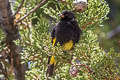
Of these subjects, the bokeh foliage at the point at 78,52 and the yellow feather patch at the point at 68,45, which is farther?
the yellow feather patch at the point at 68,45

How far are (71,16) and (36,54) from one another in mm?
627

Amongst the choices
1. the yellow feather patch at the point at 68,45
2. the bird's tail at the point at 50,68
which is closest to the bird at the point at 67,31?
the yellow feather patch at the point at 68,45

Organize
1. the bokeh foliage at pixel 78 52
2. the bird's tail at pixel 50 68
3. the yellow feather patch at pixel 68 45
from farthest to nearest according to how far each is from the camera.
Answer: the yellow feather patch at pixel 68 45 < the bird's tail at pixel 50 68 < the bokeh foliage at pixel 78 52

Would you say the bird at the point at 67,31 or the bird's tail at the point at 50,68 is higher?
the bird at the point at 67,31

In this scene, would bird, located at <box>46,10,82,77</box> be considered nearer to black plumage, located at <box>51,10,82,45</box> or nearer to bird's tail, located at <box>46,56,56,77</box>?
black plumage, located at <box>51,10,82,45</box>

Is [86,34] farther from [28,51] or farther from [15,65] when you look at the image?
[15,65]

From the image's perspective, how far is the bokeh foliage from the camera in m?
2.14

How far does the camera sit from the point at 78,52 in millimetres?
2230

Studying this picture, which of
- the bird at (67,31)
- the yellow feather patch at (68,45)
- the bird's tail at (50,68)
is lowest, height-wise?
the bird's tail at (50,68)

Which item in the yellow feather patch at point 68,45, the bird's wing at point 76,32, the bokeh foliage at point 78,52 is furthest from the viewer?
the yellow feather patch at point 68,45

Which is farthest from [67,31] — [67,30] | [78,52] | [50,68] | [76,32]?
[78,52]

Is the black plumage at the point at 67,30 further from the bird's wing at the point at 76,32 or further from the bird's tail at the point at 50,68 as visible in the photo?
the bird's tail at the point at 50,68

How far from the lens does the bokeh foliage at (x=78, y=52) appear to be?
214 cm

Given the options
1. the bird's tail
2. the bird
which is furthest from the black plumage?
the bird's tail
